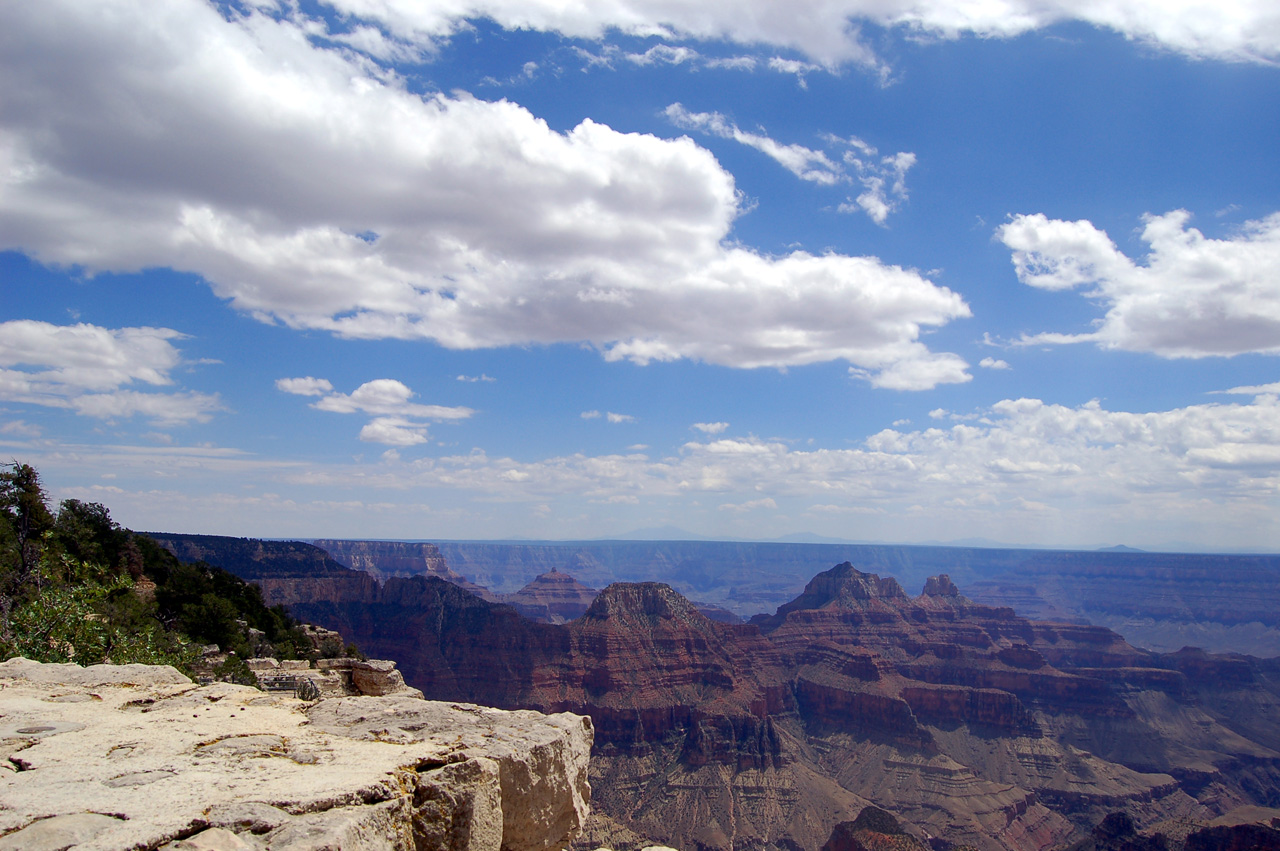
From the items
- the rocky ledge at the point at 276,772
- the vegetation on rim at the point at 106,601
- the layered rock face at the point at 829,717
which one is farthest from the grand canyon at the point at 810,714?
the rocky ledge at the point at 276,772

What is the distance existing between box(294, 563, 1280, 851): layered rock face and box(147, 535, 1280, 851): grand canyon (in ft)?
1.08

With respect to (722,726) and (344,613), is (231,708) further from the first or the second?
(344,613)

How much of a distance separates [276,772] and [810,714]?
128684mm

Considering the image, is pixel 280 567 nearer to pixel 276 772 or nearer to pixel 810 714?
pixel 810 714

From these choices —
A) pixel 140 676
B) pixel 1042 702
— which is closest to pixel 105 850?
pixel 140 676

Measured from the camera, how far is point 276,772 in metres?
→ 6.99

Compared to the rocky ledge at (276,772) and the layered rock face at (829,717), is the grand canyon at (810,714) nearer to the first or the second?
the layered rock face at (829,717)

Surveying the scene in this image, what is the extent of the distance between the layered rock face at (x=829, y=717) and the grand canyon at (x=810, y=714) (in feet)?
1.08

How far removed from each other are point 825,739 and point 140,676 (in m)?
117

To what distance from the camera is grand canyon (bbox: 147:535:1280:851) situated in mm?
84812

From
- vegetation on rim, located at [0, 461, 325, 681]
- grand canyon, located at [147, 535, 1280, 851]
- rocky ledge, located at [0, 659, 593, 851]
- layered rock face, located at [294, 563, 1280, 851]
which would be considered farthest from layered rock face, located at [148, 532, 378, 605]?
rocky ledge, located at [0, 659, 593, 851]

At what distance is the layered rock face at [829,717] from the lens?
8562 centimetres

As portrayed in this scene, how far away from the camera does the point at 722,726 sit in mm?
97562

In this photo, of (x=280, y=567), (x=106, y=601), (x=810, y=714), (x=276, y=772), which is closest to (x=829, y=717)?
(x=810, y=714)
